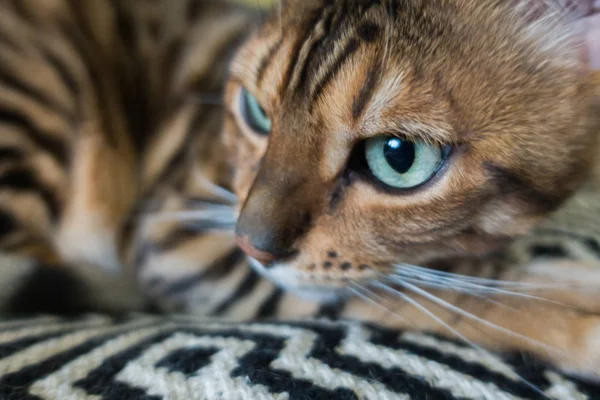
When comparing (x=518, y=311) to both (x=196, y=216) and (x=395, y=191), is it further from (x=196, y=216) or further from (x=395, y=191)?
(x=196, y=216)

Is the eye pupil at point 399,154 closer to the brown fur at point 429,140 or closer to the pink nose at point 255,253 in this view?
the brown fur at point 429,140

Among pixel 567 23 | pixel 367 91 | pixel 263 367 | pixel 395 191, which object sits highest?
pixel 567 23

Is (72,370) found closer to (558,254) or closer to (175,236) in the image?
(175,236)

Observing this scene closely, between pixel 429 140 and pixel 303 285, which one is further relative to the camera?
pixel 303 285

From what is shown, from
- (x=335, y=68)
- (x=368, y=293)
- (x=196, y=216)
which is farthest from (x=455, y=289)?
(x=196, y=216)

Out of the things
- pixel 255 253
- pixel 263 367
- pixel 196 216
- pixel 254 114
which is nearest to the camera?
pixel 263 367

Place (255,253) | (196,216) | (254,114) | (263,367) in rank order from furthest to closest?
(196,216) → (254,114) → (255,253) → (263,367)

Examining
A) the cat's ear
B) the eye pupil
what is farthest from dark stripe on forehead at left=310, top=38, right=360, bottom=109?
the cat's ear
